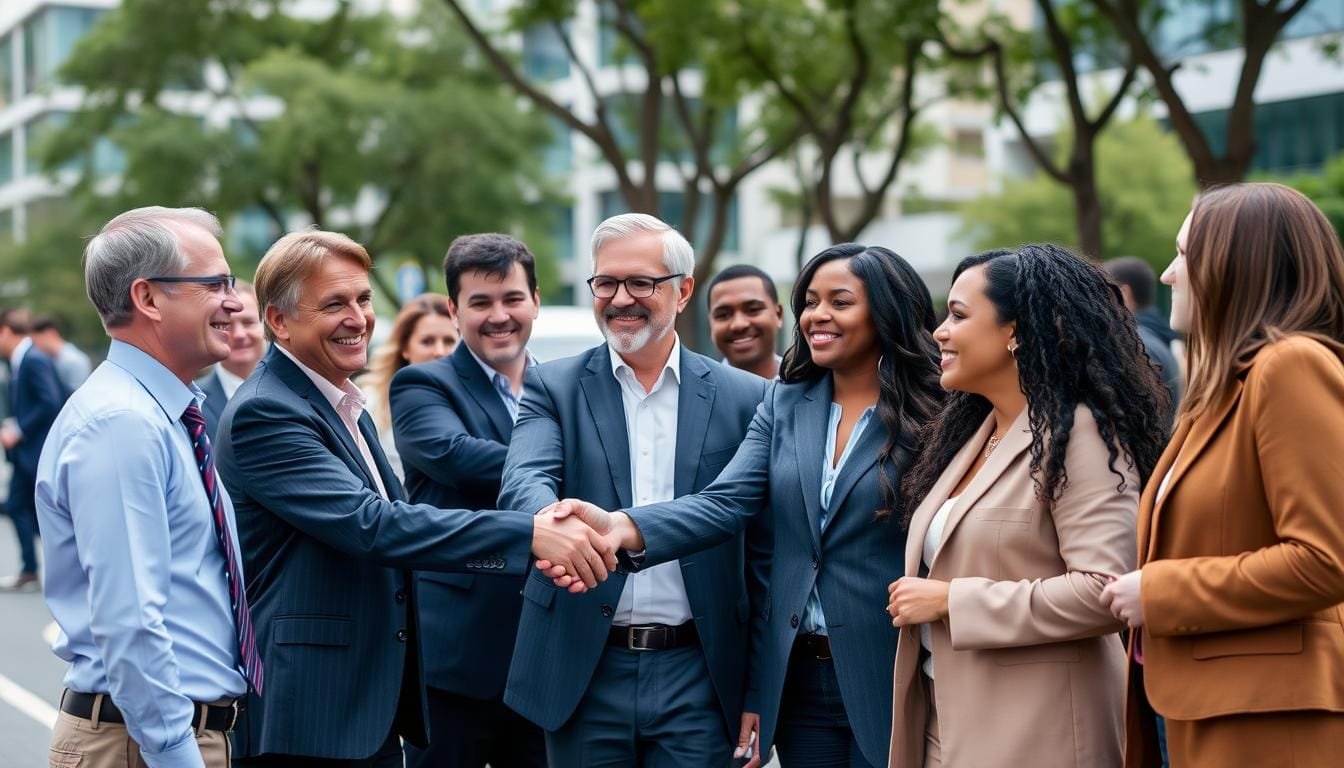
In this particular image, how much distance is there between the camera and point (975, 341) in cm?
388

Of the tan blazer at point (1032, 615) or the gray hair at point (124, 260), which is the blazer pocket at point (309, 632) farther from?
the tan blazer at point (1032, 615)

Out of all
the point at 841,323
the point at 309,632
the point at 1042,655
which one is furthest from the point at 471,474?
the point at 1042,655

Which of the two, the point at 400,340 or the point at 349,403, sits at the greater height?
the point at 400,340

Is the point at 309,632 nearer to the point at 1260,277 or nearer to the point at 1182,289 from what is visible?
the point at 1182,289

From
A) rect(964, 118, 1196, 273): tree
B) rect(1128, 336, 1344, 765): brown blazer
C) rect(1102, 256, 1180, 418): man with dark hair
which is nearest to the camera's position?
rect(1128, 336, 1344, 765): brown blazer

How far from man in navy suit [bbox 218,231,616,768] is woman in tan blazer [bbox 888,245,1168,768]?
99 cm

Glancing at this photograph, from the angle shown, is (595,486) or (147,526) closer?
(147,526)

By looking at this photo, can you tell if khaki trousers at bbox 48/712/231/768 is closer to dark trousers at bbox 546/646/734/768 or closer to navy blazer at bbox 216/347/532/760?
navy blazer at bbox 216/347/532/760

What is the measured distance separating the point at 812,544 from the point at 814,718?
483 millimetres

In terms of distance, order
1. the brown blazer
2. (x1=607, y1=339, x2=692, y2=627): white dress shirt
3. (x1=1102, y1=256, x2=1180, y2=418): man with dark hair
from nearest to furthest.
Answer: the brown blazer < (x1=607, y1=339, x2=692, y2=627): white dress shirt < (x1=1102, y1=256, x2=1180, y2=418): man with dark hair

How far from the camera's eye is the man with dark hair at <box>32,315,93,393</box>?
13430 millimetres

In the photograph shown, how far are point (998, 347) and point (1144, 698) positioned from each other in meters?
0.92

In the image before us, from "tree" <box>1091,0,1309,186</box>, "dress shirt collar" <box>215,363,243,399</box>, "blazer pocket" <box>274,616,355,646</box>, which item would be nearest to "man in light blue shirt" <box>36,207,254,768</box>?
"blazer pocket" <box>274,616,355,646</box>

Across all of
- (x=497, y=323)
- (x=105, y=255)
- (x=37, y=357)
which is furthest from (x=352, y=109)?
(x=105, y=255)
